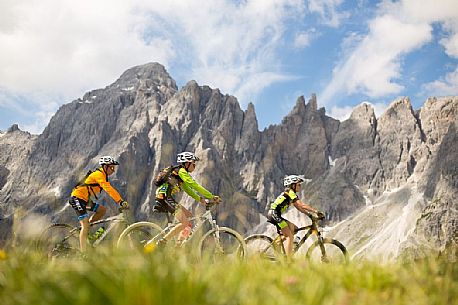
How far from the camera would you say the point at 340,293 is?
3.39 meters

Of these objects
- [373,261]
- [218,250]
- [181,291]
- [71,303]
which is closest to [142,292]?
[181,291]

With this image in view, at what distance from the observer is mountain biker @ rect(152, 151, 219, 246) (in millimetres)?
12797

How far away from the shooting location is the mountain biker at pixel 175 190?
12.8m

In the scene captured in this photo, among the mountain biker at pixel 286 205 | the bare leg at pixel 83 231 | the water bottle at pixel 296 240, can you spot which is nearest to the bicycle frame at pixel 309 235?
the water bottle at pixel 296 240

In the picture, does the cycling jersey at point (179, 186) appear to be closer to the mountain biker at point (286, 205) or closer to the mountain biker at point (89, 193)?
the mountain biker at point (89, 193)

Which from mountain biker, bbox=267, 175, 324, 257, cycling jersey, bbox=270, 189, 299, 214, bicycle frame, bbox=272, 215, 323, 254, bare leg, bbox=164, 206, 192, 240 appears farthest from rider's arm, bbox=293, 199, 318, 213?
bare leg, bbox=164, 206, 192, 240

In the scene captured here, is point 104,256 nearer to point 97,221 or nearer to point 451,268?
point 451,268

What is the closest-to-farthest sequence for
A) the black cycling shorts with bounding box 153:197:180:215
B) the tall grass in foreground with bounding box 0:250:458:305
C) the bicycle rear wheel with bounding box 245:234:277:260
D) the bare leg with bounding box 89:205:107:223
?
the tall grass in foreground with bounding box 0:250:458:305 < the black cycling shorts with bounding box 153:197:180:215 < the bicycle rear wheel with bounding box 245:234:277:260 < the bare leg with bounding box 89:205:107:223

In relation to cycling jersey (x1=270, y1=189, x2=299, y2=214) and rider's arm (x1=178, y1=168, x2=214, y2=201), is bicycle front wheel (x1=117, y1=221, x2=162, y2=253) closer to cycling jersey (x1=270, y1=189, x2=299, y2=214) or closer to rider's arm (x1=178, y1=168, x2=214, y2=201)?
rider's arm (x1=178, y1=168, x2=214, y2=201)

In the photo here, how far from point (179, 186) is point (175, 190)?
178 mm

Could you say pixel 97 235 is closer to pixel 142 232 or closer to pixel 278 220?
pixel 142 232

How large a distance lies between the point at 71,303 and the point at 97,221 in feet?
37.3

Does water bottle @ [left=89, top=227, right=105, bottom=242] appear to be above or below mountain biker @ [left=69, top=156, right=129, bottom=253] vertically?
below

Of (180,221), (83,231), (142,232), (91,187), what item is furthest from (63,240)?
(180,221)
